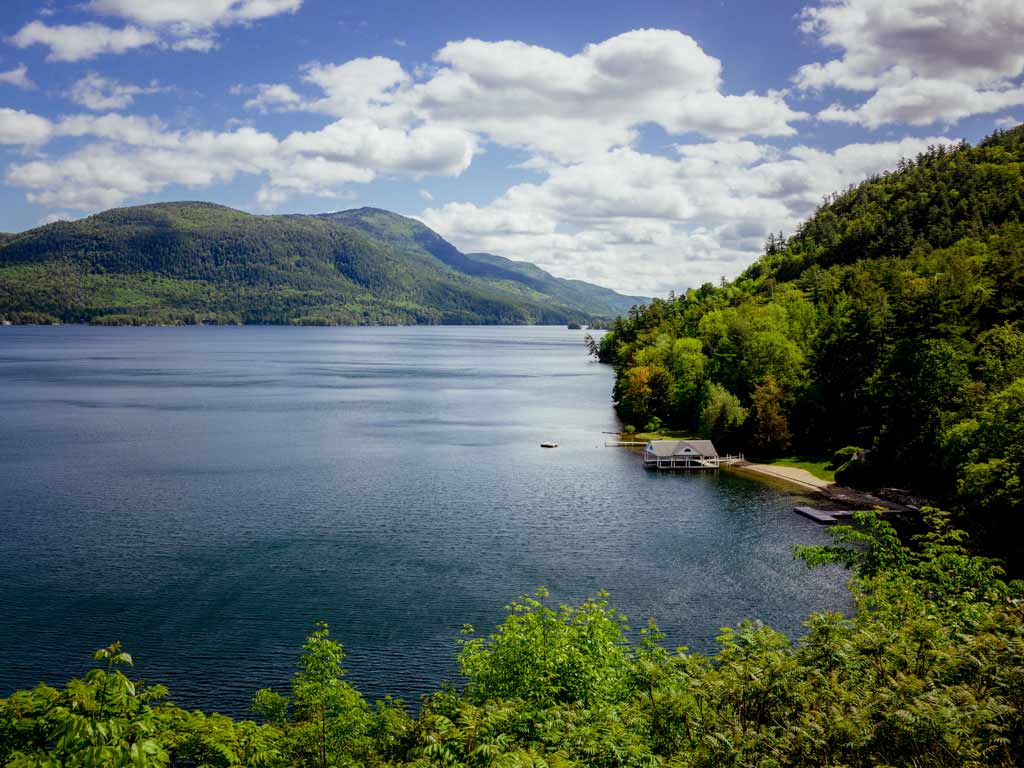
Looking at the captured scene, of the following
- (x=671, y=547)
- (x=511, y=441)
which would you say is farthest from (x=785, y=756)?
(x=511, y=441)

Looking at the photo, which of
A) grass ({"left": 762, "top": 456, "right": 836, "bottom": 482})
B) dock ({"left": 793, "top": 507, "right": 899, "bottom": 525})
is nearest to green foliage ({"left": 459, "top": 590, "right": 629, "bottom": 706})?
dock ({"left": 793, "top": 507, "right": 899, "bottom": 525})

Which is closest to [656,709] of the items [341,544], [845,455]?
[341,544]

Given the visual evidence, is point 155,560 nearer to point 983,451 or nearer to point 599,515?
point 599,515

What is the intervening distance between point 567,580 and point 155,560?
26568 mm

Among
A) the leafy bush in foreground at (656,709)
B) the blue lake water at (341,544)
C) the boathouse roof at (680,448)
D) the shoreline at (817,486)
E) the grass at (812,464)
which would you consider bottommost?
the blue lake water at (341,544)

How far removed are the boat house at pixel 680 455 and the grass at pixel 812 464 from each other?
7650 mm

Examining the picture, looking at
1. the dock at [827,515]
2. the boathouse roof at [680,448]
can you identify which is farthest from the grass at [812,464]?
the dock at [827,515]

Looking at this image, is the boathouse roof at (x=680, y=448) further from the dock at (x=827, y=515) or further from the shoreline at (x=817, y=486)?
the dock at (x=827, y=515)

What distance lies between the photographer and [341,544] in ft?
168

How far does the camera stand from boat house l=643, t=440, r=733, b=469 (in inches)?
3199

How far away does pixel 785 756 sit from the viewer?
39.3 ft

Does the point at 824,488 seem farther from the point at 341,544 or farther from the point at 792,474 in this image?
the point at 341,544

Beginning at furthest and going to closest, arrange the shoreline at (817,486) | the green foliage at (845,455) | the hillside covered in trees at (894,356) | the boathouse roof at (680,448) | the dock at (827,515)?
the boathouse roof at (680,448) → the green foliage at (845,455) → the shoreline at (817,486) → the dock at (827,515) → the hillside covered in trees at (894,356)

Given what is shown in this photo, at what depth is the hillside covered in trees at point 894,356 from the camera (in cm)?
5606
